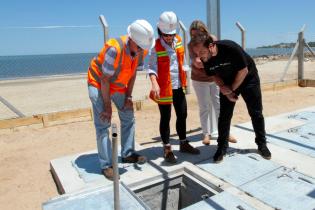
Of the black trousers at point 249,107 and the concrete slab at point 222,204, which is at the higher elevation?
the black trousers at point 249,107

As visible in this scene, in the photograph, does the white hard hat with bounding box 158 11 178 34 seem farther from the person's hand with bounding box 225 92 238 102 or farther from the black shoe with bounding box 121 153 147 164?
the black shoe with bounding box 121 153 147 164

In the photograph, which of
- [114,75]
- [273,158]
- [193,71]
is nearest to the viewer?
[114,75]

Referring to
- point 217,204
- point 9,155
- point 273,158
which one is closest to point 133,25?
point 217,204

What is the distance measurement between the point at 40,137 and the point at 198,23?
3797mm

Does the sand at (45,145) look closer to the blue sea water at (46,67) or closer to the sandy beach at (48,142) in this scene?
the sandy beach at (48,142)

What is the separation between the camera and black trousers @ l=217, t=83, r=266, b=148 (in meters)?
3.69

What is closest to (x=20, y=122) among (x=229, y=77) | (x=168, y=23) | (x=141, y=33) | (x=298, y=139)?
(x=168, y=23)

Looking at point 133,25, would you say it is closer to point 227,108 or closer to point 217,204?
point 227,108

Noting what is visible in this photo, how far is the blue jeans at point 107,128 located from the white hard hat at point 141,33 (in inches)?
26.9

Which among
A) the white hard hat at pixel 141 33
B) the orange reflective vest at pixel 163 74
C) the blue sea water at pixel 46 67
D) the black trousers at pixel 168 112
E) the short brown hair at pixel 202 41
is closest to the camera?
the white hard hat at pixel 141 33

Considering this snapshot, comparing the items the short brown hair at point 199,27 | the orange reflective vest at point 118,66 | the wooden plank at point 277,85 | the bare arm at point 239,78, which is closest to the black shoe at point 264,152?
the bare arm at point 239,78

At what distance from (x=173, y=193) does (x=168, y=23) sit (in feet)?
6.07

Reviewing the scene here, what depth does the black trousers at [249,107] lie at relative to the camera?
369cm

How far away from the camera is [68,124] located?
21.9ft
